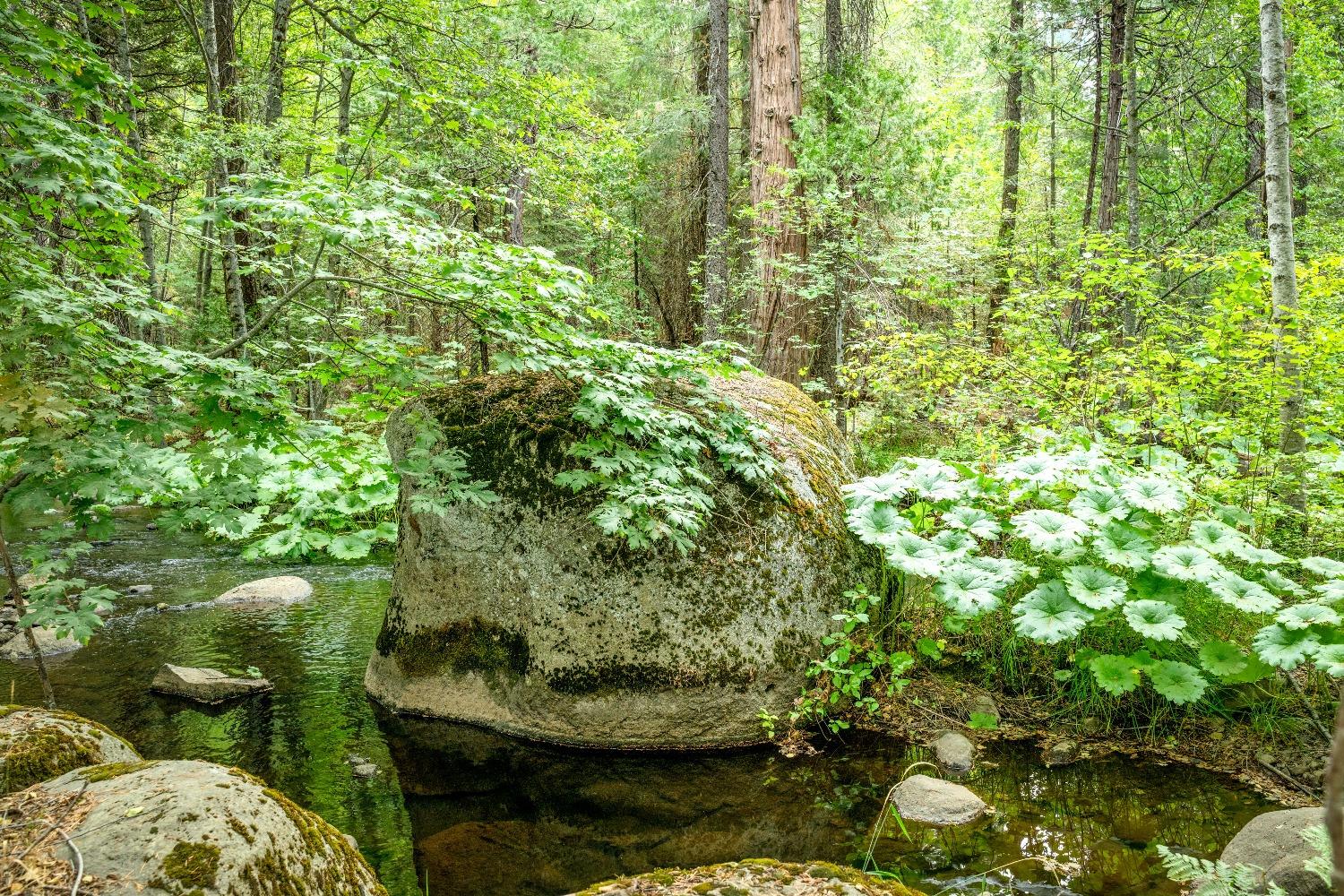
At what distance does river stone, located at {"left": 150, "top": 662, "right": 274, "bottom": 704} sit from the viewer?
15.6ft

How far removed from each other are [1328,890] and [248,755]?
504 centimetres

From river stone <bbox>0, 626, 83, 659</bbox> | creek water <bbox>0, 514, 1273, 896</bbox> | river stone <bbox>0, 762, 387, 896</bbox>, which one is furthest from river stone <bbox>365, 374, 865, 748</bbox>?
river stone <bbox>0, 626, 83, 659</bbox>

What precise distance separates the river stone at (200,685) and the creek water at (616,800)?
0.10m

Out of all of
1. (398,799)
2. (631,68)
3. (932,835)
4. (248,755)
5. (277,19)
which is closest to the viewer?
(932,835)

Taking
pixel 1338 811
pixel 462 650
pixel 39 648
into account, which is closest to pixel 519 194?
pixel 39 648

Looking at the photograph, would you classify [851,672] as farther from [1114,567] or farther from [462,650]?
[462,650]

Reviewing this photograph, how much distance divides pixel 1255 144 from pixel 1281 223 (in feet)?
25.5

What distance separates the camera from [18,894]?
5.37 ft

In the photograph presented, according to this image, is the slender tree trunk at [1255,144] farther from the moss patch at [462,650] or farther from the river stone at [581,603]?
the moss patch at [462,650]

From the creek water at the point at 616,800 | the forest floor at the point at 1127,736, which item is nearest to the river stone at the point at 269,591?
the creek water at the point at 616,800

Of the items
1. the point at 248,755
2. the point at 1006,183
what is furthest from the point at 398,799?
the point at 1006,183

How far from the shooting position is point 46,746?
2.59 meters

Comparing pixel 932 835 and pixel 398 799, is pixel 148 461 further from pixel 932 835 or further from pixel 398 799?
pixel 932 835

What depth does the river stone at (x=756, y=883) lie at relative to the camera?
190 cm
